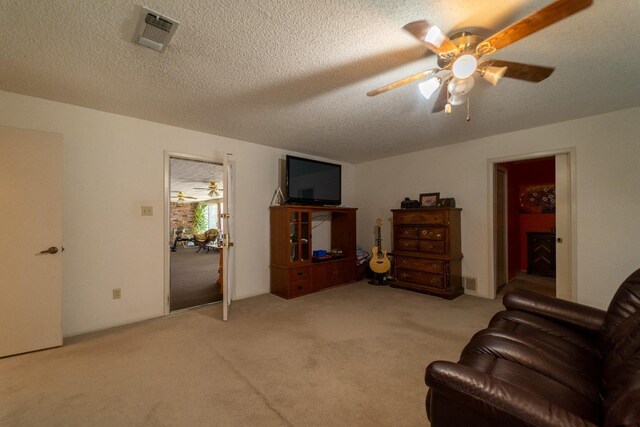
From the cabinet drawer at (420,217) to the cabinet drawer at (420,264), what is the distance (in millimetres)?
568

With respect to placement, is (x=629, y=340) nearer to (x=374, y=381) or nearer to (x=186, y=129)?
(x=374, y=381)

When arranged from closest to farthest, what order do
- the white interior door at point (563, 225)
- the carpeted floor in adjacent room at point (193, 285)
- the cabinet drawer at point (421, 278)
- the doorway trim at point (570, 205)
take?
1. the doorway trim at point (570, 205)
2. the white interior door at point (563, 225)
3. the carpeted floor in adjacent room at point (193, 285)
4. the cabinet drawer at point (421, 278)

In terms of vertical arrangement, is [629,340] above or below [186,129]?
below

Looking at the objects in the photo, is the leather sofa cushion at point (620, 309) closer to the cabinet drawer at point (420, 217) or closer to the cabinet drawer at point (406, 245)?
the cabinet drawer at point (420, 217)

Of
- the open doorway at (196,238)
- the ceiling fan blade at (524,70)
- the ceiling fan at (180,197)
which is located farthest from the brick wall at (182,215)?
the ceiling fan blade at (524,70)

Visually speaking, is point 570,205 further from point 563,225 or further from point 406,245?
point 406,245

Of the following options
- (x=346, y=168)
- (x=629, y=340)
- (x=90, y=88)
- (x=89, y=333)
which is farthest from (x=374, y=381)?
(x=346, y=168)

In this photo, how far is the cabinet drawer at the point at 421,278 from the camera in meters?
3.67

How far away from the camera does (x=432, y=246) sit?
3775mm

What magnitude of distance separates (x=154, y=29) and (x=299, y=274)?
309 cm

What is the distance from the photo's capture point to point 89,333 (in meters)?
2.57

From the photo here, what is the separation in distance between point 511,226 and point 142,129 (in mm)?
6209

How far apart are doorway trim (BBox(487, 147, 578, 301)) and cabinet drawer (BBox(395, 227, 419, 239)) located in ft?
3.26

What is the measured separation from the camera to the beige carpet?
1.51 meters
